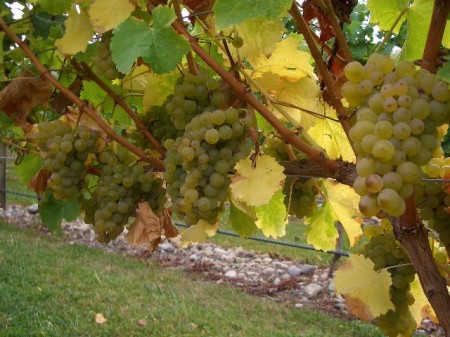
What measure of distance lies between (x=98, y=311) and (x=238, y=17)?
384 centimetres

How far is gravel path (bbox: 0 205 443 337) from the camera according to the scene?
17.7 ft

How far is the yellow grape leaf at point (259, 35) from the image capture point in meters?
1.08

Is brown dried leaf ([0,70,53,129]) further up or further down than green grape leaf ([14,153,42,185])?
further up

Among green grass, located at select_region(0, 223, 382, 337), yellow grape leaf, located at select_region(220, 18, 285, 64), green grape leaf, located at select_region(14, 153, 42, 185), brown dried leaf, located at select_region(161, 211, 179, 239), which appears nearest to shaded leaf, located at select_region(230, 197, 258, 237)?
brown dried leaf, located at select_region(161, 211, 179, 239)

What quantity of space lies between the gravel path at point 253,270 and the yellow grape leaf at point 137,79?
147 inches

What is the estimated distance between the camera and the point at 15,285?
4633 millimetres

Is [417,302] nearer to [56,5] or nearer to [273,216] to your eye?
[273,216]

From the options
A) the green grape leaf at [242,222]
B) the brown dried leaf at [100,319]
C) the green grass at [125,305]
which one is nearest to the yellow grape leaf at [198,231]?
the green grape leaf at [242,222]

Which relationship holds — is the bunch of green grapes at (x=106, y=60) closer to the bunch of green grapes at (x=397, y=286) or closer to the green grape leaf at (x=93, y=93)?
the green grape leaf at (x=93, y=93)

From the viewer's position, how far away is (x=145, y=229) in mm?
1207

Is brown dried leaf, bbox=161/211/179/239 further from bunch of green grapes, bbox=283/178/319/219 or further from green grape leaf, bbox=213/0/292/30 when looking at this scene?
green grape leaf, bbox=213/0/292/30

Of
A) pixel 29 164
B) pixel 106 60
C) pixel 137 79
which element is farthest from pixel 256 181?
pixel 29 164

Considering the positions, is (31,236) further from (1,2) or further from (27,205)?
(1,2)

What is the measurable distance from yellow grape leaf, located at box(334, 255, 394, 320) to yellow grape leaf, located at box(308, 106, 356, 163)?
A: 15.8 inches
